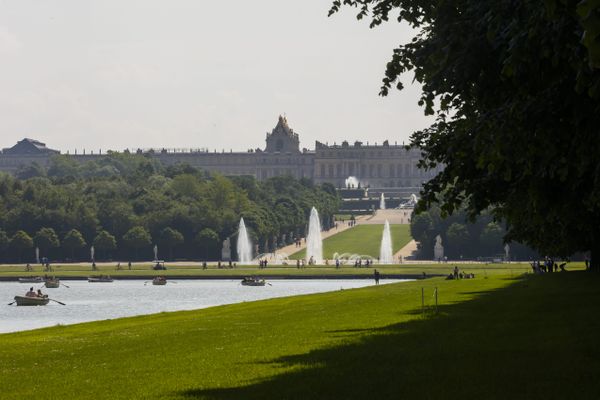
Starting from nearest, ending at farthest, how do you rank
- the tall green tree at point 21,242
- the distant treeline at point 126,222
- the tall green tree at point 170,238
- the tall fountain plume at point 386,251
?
the tall fountain plume at point 386,251 → the tall green tree at point 21,242 → the tall green tree at point 170,238 → the distant treeline at point 126,222

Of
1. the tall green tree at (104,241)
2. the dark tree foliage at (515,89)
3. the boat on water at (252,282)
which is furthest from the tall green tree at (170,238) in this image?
the dark tree foliage at (515,89)

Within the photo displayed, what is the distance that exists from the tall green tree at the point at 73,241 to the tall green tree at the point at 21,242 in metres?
3.52

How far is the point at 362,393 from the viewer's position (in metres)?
15.9

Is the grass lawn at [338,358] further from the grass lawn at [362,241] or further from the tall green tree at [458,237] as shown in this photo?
the grass lawn at [362,241]

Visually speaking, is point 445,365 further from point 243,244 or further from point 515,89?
point 243,244

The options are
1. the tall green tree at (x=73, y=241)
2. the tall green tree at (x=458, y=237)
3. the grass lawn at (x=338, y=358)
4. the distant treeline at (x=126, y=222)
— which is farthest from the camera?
the distant treeline at (x=126, y=222)

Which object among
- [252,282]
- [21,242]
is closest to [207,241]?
[21,242]

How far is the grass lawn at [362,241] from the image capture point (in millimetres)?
143750

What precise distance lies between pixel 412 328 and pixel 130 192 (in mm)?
140571

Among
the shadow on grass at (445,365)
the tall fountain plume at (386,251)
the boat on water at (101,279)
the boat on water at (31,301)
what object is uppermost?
the tall fountain plume at (386,251)

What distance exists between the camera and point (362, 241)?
504 ft

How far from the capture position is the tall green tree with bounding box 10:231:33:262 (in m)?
137

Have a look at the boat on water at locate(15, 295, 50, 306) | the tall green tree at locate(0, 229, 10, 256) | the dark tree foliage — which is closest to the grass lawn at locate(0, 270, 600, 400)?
the dark tree foliage

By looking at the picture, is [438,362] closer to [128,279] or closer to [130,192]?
[128,279]
